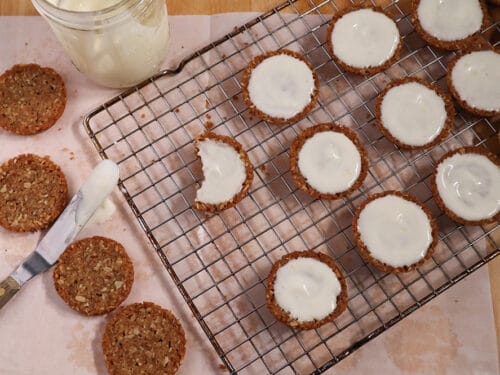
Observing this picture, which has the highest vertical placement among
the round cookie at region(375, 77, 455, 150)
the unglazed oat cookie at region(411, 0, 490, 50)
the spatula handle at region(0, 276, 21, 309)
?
the spatula handle at region(0, 276, 21, 309)

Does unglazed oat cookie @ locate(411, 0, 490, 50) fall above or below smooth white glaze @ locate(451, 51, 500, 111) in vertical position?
above

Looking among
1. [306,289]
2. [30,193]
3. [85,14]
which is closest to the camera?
[85,14]

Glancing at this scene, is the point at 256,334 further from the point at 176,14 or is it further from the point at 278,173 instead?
the point at 176,14

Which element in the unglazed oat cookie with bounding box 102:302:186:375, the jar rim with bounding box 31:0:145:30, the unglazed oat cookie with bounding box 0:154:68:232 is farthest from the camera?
the unglazed oat cookie with bounding box 0:154:68:232

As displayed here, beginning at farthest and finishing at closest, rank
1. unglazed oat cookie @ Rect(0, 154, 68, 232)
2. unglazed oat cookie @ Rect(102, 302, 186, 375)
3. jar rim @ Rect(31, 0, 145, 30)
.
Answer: unglazed oat cookie @ Rect(0, 154, 68, 232) → unglazed oat cookie @ Rect(102, 302, 186, 375) → jar rim @ Rect(31, 0, 145, 30)

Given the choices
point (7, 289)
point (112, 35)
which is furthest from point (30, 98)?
point (7, 289)

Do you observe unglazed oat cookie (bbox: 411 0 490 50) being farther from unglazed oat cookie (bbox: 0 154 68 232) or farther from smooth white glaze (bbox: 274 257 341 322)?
unglazed oat cookie (bbox: 0 154 68 232)

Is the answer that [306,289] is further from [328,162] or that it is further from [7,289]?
[7,289]

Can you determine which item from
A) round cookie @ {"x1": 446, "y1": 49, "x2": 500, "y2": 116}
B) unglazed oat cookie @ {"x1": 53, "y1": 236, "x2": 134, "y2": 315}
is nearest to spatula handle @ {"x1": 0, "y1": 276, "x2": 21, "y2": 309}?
unglazed oat cookie @ {"x1": 53, "y1": 236, "x2": 134, "y2": 315}

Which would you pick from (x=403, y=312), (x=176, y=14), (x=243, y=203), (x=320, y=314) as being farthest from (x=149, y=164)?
(x=403, y=312)
